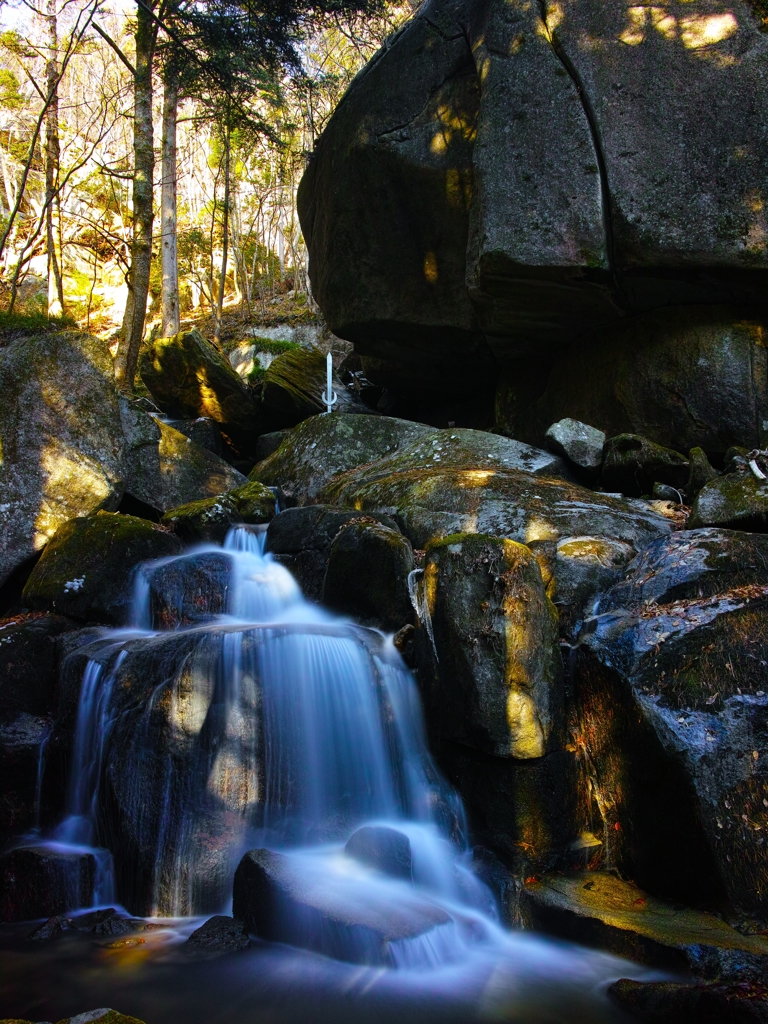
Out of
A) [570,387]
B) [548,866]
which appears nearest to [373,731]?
[548,866]

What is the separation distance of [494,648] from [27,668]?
396 centimetres

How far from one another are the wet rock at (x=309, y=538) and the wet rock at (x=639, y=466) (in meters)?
2.97

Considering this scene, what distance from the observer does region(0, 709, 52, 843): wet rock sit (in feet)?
17.8

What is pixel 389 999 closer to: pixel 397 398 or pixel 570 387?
pixel 570 387

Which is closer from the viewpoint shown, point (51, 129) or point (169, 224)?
point (51, 129)

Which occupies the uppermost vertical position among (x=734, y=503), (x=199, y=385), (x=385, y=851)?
(x=199, y=385)

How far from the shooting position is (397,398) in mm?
13727

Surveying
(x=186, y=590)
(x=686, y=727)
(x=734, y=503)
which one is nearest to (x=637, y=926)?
(x=686, y=727)

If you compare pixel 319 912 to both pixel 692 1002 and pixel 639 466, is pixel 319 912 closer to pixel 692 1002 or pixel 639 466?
pixel 692 1002

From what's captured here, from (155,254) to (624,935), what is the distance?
30012 millimetres

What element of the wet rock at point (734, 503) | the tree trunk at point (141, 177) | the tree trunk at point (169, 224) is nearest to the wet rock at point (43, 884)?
the wet rock at point (734, 503)

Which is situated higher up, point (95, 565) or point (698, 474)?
point (698, 474)

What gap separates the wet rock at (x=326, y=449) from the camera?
990 cm

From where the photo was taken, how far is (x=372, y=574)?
6402 mm
